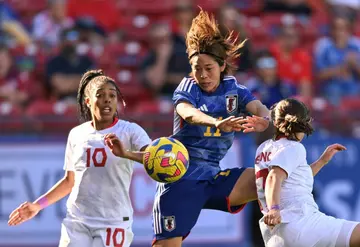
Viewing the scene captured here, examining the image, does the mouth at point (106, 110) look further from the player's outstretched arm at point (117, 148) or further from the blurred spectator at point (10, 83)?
the blurred spectator at point (10, 83)

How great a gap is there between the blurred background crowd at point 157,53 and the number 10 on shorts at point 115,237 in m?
4.71

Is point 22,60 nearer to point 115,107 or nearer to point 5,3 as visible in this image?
point 5,3

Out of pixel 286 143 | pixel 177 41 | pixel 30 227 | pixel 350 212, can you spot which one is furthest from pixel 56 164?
pixel 286 143

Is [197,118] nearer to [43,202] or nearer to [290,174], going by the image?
[290,174]

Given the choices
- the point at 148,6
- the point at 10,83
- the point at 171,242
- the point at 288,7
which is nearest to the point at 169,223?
the point at 171,242

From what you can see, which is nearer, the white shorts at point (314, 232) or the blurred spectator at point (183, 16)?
the white shorts at point (314, 232)

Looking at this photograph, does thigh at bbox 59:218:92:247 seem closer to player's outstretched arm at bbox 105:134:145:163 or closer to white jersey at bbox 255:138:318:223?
player's outstretched arm at bbox 105:134:145:163

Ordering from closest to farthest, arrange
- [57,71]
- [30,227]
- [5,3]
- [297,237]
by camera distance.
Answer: [297,237] → [30,227] → [57,71] → [5,3]

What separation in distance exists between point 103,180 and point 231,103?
1.11 m

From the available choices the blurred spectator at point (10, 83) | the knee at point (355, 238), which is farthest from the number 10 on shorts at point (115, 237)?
the blurred spectator at point (10, 83)

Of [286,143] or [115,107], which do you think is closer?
[286,143]

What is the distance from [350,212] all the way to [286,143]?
211 inches

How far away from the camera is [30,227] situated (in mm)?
10961

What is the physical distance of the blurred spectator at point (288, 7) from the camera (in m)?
14.3
